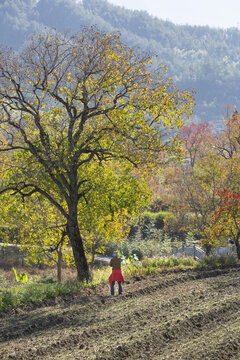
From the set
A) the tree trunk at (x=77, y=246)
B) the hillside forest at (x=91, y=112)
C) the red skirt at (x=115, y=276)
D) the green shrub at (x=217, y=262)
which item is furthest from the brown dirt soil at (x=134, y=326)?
the green shrub at (x=217, y=262)

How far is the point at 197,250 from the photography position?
2992cm

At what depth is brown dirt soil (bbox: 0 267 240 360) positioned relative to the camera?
756cm

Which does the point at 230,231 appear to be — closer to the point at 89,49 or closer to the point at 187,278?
the point at 187,278

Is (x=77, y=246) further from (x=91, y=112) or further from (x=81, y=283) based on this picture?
(x=91, y=112)

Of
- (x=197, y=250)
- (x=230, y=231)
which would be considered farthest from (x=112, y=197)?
(x=197, y=250)

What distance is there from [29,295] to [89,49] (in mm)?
7845

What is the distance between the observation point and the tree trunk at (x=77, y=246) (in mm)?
14594

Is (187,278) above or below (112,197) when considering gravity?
below

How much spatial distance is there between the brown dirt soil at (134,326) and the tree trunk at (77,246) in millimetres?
1742

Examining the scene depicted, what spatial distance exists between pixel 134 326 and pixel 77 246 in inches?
240

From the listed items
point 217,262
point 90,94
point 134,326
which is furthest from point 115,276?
point 217,262

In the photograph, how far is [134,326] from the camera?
9000 mm

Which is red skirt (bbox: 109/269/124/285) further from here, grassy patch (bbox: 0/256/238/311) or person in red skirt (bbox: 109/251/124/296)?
grassy patch (bbox: 0/256/238/311)

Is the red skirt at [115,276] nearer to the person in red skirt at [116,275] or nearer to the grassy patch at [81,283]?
the person in red skirt at [116,275]
